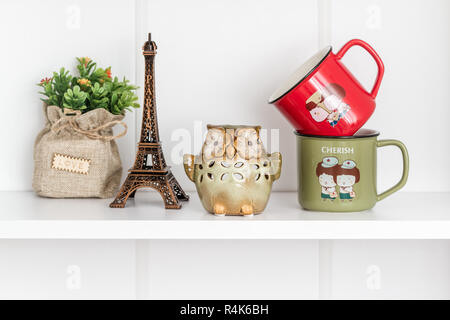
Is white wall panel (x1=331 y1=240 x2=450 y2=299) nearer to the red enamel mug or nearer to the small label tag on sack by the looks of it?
the red enamel mug

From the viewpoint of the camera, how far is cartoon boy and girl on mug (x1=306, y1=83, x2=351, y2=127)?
868mm

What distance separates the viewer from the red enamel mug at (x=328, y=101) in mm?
867

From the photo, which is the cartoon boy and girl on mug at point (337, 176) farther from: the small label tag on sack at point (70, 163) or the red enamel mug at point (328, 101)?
the small label tag on sack at point (70, 163)

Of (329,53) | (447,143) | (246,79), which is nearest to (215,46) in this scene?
(246,79)

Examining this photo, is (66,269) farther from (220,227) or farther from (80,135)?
(220,227)

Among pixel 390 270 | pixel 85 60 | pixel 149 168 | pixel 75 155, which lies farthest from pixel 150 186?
pixel 390 270

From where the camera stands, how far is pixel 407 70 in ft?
3.49

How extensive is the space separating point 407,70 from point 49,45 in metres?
0.68

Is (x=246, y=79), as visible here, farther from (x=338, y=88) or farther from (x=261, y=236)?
(x=261, y=236)

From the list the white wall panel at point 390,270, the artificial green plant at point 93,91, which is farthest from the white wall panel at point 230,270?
the artificial green plant at point 93,91

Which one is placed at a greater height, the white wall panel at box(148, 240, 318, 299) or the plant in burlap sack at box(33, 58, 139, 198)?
the plant in burlap sack at box(33, 58, 139, 198)

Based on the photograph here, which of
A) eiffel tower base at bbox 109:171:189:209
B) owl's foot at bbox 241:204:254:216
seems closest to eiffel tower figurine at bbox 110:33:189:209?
eiffel tower base at bbox 109:171:189:209

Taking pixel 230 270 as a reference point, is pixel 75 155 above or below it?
above

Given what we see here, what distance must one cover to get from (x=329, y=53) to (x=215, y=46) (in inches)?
10.3
